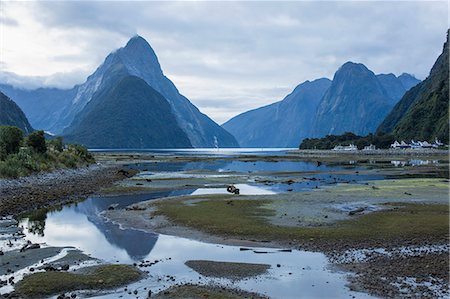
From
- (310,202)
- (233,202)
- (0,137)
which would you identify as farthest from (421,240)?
(0,137)

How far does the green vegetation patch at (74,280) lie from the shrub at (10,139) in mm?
50609

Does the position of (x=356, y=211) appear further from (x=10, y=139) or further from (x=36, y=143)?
(x=36, y=143)

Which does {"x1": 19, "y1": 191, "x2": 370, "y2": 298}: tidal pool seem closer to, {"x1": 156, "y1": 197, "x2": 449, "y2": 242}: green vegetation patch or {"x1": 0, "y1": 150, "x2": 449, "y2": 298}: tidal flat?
{"x1": 0, "y1": 150, "x2": 449, "y2": 298}: tidal flat

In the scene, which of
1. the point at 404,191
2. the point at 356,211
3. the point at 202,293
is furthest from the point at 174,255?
the point at 404,191

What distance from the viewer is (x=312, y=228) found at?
28906 millimetres

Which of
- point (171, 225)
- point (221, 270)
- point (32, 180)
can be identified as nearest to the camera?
point (221, 270)

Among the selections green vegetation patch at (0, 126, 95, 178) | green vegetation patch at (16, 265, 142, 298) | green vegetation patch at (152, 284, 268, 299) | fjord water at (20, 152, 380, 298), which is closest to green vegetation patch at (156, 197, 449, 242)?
fjord water at (20, 152, 380, 298)

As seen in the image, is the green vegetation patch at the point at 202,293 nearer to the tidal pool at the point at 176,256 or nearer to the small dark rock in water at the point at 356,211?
the tidal pool at the point at 176,256

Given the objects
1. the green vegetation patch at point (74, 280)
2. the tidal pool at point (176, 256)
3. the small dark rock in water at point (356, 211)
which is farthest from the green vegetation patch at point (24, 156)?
the small dark rock in water at point (356, 211)

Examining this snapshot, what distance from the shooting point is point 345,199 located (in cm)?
4347

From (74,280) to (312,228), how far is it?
1694 centimetres

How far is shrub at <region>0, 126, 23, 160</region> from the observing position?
2524 inches

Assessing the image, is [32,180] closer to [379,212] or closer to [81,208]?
[81,208]

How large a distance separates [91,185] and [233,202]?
3068 cm
